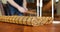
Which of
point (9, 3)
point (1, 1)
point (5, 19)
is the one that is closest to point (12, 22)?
point (5, 19)

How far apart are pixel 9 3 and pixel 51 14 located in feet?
1.98

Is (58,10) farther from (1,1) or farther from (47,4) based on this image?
(1,1)

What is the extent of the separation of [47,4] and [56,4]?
11cm

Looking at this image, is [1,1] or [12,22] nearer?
[12,22]

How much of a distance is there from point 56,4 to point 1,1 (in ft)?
2.18

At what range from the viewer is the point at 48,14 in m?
1.67

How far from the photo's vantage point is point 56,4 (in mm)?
1656

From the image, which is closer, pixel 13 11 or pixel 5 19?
pixel 5 19

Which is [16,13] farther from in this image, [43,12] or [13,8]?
[43,12]

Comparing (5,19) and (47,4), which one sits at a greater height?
(47,4)

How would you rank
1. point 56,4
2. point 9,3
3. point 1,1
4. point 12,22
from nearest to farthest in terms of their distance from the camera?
point 12,22 < point 9,3 < point 1,1 < point 56,4

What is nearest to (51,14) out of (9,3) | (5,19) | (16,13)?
(16,13)

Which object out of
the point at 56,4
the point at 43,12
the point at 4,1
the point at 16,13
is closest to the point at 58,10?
the point at 56,4

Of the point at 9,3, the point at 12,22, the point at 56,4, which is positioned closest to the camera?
the point at 12,22
